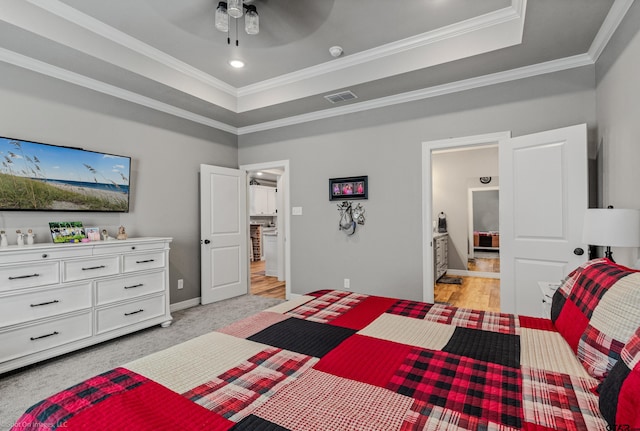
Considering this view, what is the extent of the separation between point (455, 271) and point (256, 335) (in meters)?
5.93

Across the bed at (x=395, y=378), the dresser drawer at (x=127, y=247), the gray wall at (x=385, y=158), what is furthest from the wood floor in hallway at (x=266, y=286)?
the bed at (x=395, y=378)

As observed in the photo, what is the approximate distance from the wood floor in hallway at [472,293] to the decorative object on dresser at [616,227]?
234cm

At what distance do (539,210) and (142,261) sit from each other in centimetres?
389

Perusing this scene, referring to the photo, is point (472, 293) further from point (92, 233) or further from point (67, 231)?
point (67, 231)

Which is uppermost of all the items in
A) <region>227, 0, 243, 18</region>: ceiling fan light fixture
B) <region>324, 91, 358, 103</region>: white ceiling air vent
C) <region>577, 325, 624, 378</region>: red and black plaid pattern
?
<region>227, 0, 243, 18</region>: ceiling fan light fixture

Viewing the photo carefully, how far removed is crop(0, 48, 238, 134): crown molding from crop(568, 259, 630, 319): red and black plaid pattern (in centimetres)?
430

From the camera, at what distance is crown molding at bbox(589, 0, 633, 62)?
212cm

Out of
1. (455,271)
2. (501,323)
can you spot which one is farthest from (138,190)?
(455,271)

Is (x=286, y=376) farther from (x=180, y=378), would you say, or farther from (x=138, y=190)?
(x=138, y=190)

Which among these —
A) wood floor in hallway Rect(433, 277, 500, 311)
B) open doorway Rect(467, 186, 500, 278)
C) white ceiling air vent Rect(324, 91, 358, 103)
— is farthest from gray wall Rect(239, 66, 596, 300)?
open doorway Rect(467, 186, 500, 278)

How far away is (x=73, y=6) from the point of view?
2.54 m

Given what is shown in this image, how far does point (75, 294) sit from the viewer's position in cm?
280

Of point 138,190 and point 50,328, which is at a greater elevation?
point 138,190

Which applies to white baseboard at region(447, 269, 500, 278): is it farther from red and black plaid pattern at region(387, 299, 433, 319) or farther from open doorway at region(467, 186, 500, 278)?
red and black plaid pattern at region(387, 299, 433, 319)
